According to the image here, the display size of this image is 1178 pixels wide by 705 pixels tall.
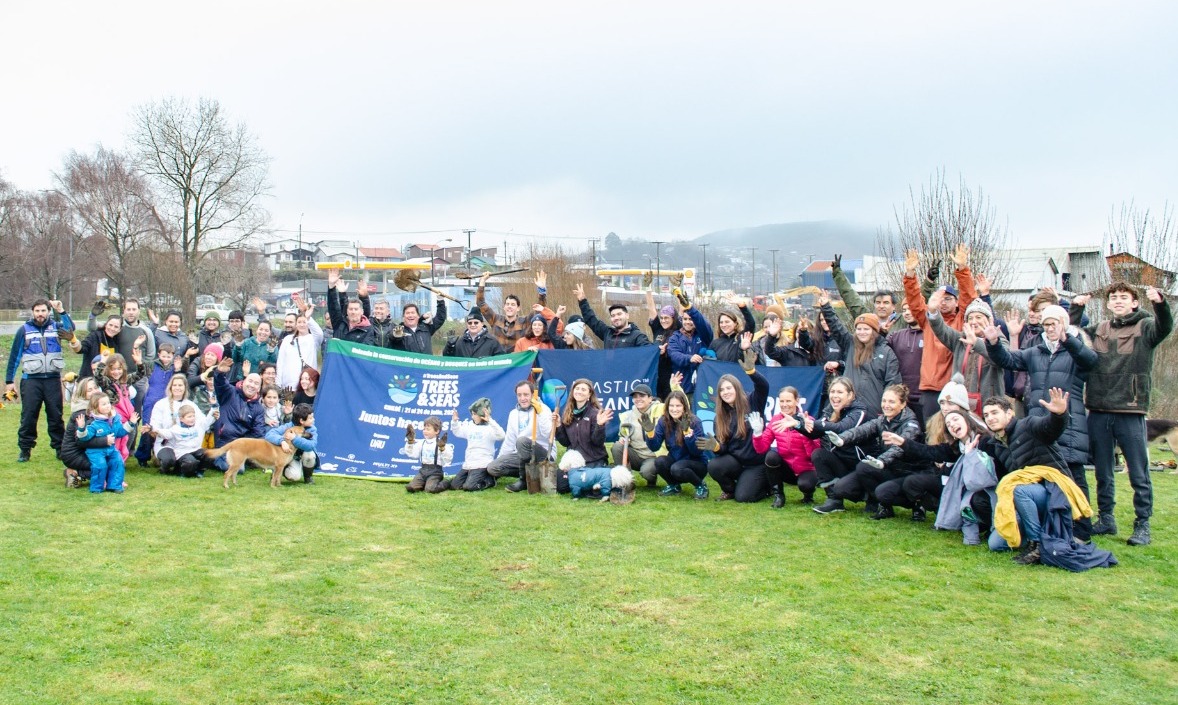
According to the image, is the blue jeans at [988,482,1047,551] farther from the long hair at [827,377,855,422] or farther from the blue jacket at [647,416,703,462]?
the blue jacket at [647,416,703,462]

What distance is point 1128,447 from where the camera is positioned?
22.7 ft

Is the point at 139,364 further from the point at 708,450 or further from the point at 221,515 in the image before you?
the point at 708,450

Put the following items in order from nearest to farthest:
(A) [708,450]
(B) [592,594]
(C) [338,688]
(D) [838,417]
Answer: (C) [338,688] < (B) [592,594] < (D) [838,417] < (A) [708,450]

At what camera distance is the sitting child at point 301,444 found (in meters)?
9.31

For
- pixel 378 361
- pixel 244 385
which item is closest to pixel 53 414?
pixel 244 385

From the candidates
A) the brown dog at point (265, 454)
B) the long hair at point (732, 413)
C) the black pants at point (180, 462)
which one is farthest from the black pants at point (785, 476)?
the black pants at point (180, 462)

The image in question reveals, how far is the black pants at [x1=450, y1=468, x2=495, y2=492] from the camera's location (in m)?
9.12

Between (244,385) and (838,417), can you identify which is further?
(244,385)

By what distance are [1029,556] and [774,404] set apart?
12.1 feet

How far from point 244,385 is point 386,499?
8.03ft

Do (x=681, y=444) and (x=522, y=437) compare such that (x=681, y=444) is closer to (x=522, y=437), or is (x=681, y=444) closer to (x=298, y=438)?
(x=522, y=437)

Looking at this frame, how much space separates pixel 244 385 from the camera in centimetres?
998

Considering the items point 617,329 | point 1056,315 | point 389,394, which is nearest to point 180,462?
point 389,394

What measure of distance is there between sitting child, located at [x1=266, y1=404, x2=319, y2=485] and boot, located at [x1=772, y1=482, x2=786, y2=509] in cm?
463
